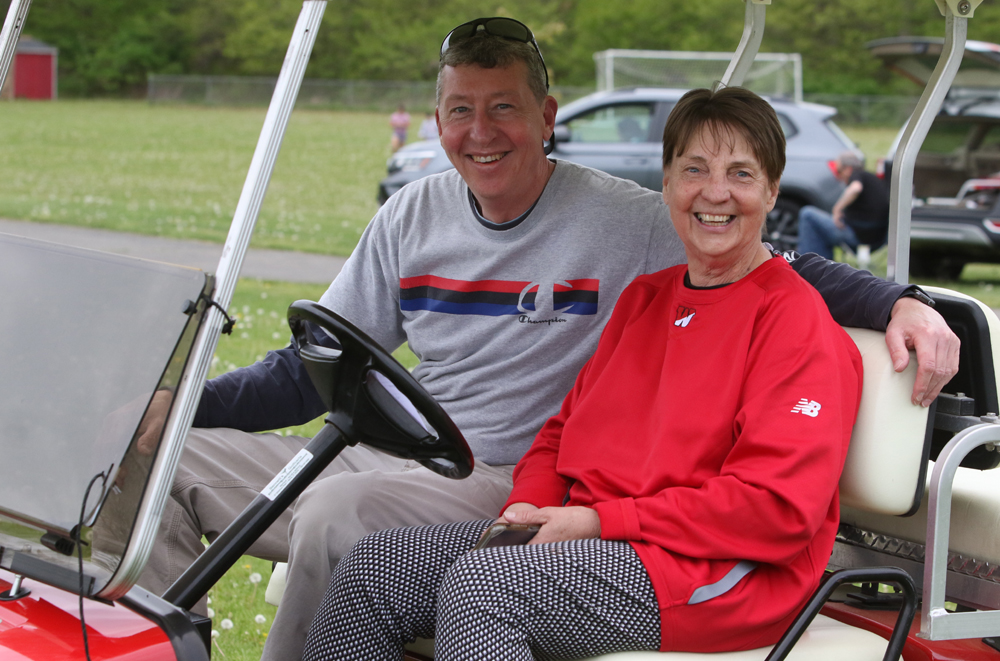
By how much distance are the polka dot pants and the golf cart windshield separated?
21.1 inches

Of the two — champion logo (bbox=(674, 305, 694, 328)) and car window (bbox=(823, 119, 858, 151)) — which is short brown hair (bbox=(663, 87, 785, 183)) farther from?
car window (bbox=(823, 119, 858, 151))

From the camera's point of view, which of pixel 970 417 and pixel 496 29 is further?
pixel 496 29

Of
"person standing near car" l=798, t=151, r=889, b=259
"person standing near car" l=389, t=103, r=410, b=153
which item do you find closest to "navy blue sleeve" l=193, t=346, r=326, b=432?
"person standing near car" l=798, t=151, r=889, b=259

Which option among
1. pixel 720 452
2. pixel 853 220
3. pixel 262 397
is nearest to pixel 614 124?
pixel 853 220

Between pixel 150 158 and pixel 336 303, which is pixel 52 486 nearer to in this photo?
pixel 336 303

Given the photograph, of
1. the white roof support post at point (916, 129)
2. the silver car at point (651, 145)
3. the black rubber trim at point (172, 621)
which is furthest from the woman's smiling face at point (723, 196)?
the silver car at point (651, 145)

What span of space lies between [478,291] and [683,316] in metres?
0.59

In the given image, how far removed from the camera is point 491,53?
7.86ft

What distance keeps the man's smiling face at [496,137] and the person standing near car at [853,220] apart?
7320 mm

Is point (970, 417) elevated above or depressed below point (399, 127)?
below

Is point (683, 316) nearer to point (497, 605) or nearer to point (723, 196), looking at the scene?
point (723, 196)

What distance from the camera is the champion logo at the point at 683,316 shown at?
1920 millimetres

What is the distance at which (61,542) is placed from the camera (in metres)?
1.35

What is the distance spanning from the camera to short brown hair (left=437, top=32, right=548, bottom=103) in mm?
2393
